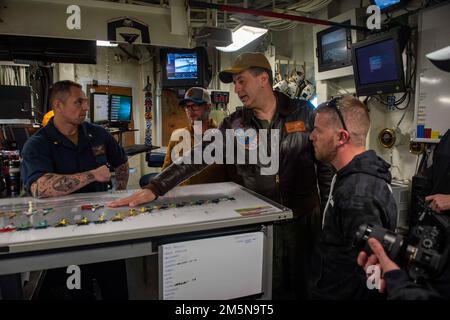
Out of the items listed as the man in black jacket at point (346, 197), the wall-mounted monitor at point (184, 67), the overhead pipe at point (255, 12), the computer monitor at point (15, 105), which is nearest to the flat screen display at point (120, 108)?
the wall-mounted monitor at point (184, 67)

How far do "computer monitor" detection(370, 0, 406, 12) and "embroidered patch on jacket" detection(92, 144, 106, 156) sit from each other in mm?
2673

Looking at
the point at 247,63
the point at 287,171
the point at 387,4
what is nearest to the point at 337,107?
the point at 287,171

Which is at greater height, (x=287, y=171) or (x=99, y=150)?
(x=99, y=150)

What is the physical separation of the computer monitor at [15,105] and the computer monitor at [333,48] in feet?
10.4

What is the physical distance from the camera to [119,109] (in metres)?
3.70

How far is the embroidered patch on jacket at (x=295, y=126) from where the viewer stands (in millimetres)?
1844

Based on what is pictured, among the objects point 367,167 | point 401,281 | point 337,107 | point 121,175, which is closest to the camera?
point 401,281

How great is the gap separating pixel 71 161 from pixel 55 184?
31cm

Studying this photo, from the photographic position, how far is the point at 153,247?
4.01 ft

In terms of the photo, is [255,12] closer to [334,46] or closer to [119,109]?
[334,46]

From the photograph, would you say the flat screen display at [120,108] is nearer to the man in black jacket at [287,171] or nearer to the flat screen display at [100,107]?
the flat screen display at [100,107]

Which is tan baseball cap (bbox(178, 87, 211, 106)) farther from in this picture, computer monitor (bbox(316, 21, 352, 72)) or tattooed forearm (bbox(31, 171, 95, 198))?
computer monitor (bbox(316, 21, 352, 72))
